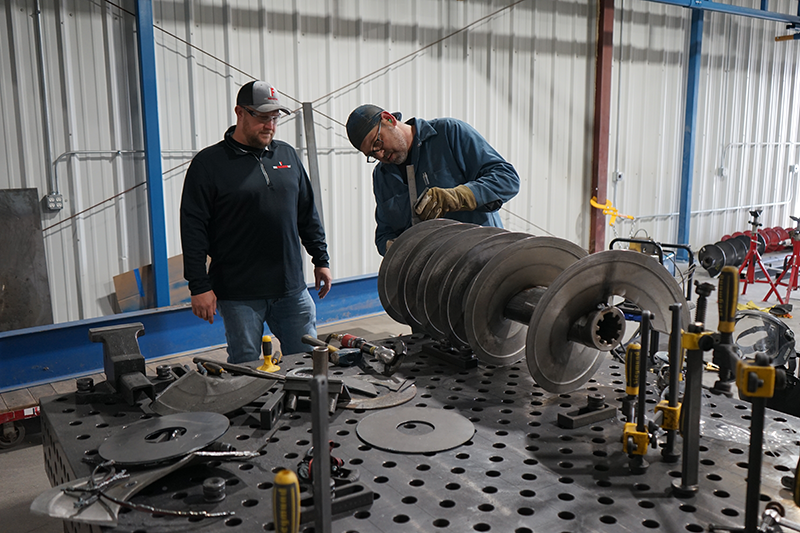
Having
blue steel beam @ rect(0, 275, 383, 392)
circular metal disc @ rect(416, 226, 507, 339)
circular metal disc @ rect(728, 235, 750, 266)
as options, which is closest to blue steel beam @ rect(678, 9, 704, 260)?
circular metal disc @ rect(728, 235, 750, 266)

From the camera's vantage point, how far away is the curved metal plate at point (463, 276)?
1.69 m

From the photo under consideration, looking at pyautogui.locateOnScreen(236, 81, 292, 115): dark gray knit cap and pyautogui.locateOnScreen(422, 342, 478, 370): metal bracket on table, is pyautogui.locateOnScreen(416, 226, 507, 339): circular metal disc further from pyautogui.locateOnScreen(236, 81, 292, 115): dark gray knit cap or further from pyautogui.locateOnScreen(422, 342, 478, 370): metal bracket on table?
pyautogui.locateOnScreen(236, 81, 292, 115): dark gray knit cap

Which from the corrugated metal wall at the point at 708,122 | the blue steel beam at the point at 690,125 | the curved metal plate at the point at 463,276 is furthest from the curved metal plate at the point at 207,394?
the blue steel beam at the point at 690,125

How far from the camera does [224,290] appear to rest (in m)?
2.77

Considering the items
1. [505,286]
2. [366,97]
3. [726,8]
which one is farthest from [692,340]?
[726,8]

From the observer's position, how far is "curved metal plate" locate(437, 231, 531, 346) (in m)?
1.69

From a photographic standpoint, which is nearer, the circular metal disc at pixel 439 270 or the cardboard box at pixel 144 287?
the circular metal disc at pixel 439 270

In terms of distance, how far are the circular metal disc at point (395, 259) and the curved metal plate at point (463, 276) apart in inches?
15.4

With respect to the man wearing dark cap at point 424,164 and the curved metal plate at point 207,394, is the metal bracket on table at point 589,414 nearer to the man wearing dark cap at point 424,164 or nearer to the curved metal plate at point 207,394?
the curved metal plate at point 207,394

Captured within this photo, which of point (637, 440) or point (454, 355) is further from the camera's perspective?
point (454, 355)

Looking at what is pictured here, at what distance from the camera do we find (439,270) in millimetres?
1834

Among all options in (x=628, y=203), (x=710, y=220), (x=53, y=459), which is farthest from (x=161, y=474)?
(x=710, y=220)

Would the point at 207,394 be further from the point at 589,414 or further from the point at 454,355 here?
the point at 589,414

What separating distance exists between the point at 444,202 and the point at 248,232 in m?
0.93
